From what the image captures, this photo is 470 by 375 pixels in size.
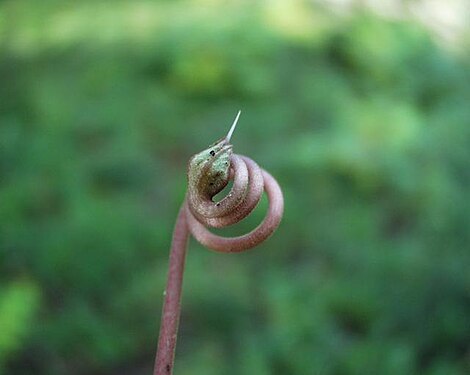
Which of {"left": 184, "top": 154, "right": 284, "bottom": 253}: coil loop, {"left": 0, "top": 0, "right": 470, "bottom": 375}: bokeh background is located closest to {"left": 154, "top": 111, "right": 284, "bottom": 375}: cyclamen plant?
{"left": 184, "top": 154, "right": 284, "bottom": 253}: coil loop

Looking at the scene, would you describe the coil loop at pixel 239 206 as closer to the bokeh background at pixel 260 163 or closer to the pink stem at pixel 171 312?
the pink stem at pixel 171 312

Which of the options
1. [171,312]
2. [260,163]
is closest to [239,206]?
[171,312]

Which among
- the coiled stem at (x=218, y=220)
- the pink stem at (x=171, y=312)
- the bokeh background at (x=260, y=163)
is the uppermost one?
the coiled stem at (x=218, y=220)

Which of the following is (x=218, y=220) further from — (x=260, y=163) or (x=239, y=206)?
(x=260, y=163)

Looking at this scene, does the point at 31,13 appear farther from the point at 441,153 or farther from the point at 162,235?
the point at 441,153

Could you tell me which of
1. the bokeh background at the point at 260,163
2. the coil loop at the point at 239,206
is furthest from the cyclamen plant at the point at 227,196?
the bokeh background at the point at 260,163
